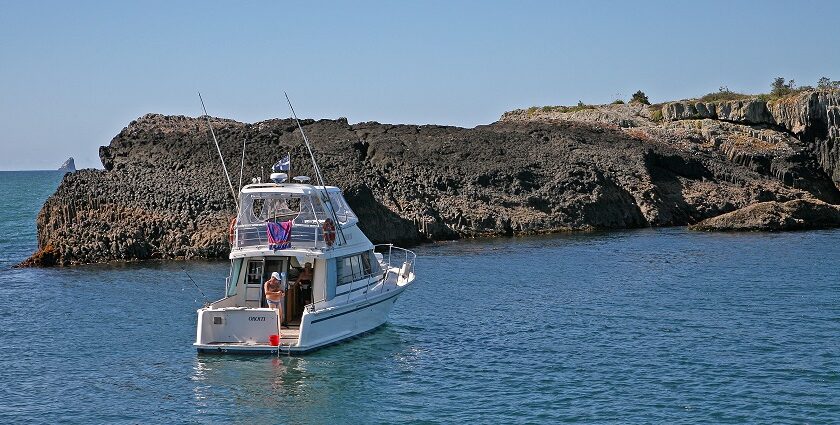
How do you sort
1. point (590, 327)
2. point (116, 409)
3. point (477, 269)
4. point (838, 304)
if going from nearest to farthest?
point (116, 409), point (590, 327), point (838, 304), point (477, 269)

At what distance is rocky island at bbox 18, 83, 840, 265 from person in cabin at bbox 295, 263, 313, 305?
1994 cm

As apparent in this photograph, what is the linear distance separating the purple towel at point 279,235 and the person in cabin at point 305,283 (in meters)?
1.31

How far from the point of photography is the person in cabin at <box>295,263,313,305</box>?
109 feet

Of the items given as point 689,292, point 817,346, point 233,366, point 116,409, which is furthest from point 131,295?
point 817,346

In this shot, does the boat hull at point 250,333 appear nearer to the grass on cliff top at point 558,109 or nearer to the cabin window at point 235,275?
the cabin window at point 235,275

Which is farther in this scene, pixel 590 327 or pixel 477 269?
pixel 477 269

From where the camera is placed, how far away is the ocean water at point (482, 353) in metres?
25.6

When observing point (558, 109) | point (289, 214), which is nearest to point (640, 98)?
point (558, 109)

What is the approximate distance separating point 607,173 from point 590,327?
37940 millimetres

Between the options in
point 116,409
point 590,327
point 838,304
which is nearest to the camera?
point 116,409

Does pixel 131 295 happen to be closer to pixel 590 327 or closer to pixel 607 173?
pixel 590 327

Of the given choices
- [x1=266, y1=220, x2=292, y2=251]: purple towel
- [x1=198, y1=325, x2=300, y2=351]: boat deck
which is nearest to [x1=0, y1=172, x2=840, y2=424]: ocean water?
[x1=198, y1=325, x2=300, y2=351]: boat deck

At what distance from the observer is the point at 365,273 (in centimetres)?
3556

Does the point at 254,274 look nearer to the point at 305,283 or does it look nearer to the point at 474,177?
the point at 305,283
